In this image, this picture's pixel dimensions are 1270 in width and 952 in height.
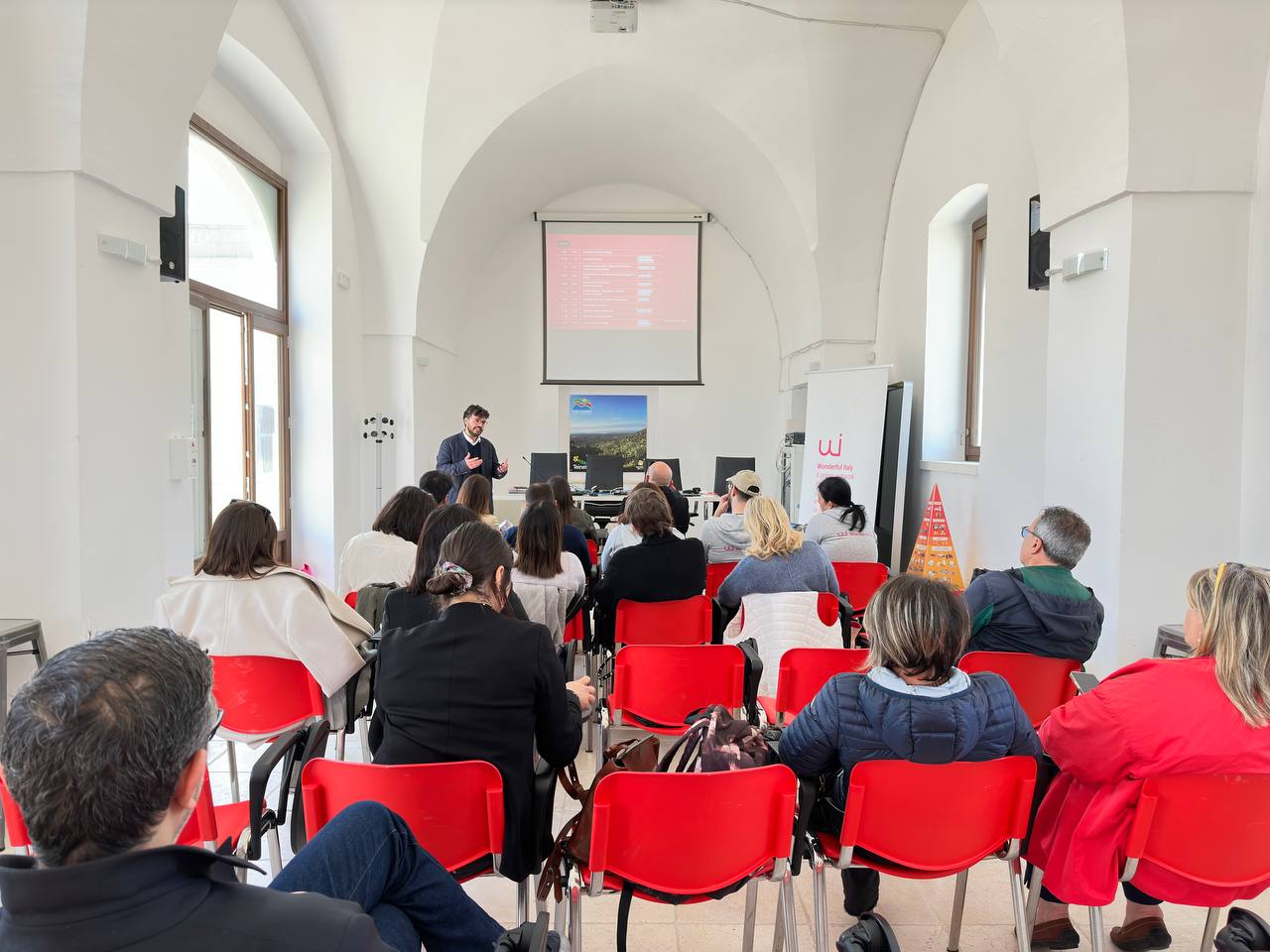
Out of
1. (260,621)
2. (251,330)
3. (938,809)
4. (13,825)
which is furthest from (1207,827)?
(251,330)

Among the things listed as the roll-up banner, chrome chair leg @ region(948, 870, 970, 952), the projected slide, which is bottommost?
chrome chair leg @ region(948, 870, 970, 952)

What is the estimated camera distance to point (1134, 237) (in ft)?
12.0

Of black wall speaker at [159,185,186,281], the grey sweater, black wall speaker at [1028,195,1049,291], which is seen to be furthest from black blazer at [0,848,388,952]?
black wall speaker at [1028,195,1049,291]

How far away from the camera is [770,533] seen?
3361 mm

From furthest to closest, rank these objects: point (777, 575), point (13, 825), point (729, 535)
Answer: point (729, 535) < point (777, 575) < point (13, 825)

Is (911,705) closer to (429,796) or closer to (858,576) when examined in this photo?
(429,796)

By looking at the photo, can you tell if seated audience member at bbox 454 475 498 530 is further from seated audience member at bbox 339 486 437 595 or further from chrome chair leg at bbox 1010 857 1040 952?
chrome chair leg at bbox 1010 857 1040 952

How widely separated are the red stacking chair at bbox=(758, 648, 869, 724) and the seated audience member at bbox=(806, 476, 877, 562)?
1854mm

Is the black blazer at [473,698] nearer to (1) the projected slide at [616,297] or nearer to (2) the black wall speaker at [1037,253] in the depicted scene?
(2) the black wall speaker at [1037,253]

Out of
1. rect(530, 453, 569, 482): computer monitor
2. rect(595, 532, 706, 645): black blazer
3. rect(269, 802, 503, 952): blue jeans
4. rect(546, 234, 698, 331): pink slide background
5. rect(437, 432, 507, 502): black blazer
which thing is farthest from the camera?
rect(546, 234, 698, 331): pink slide background

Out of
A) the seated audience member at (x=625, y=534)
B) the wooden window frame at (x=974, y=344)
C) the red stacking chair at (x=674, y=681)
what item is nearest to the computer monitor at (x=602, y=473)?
the wooden window frame at (x=974, y=344)

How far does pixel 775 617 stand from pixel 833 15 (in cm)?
549

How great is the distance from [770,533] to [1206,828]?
185 cm

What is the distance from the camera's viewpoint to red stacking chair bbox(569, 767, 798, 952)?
1614 millimetres
